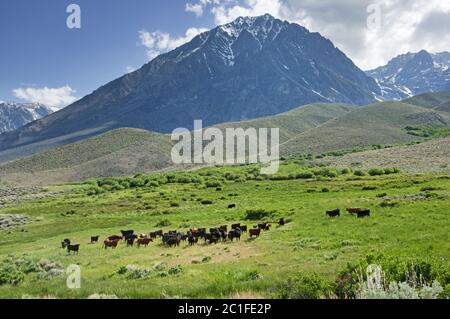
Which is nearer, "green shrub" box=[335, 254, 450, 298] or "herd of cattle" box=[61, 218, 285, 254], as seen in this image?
"green shrub" box=[335, 254, 450, 298]

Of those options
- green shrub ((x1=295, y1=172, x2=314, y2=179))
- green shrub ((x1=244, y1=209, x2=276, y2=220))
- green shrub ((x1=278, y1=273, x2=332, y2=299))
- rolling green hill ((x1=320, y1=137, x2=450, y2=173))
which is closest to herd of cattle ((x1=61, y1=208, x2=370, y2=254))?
green shrub ((x1=244, y1=209, x2=276, y2=220))

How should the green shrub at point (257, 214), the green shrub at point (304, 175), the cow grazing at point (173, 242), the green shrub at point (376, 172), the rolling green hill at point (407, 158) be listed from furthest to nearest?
the rolling green hill at point (407, 158)
the green shrub at point (304, 175)
the green shrub at point (376, 172)
the green shrub at point (257, 214)
the cow grazing at point (173, 242)

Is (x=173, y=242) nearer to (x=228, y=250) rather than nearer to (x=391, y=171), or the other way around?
(x=228, y=250)

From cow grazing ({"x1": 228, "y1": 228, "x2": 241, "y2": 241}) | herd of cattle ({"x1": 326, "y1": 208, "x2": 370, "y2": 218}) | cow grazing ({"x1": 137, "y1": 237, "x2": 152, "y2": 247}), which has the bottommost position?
cow grazing ({"x1": 137, "y1": 237, "x2": 152, "y2": 247})

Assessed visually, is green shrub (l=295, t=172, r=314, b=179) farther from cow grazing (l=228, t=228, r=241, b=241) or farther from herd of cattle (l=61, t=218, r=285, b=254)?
cow grazing (l=228, t=228, r=241, b=241)

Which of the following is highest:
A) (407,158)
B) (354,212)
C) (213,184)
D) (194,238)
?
(407,158)

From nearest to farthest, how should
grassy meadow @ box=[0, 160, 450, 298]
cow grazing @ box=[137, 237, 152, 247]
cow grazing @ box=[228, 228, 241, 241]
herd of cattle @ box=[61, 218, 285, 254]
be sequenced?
grassy meadow @ box=[0, 160, 450, 298]
cow grazing @ box=[228, 228, 241, 241]
herd of cattle @ box=[61, 218, 285, 254]
cow grazing @ box=[137, 237, 152, 247]

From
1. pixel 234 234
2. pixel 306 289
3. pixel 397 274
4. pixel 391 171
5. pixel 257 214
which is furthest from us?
pixel 391 171

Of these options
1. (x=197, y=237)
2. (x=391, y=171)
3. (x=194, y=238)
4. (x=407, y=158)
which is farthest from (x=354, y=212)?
(x=407, y=158)

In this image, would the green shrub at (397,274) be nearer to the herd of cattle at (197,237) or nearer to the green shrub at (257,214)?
the herd of cattle at (197,237)

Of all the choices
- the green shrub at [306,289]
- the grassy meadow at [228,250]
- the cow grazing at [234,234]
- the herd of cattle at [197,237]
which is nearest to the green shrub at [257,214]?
the grassy meadow at [228,250]

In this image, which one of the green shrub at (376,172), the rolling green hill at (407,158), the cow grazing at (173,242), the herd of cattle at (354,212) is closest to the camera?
the cow grazing at (173,242)
